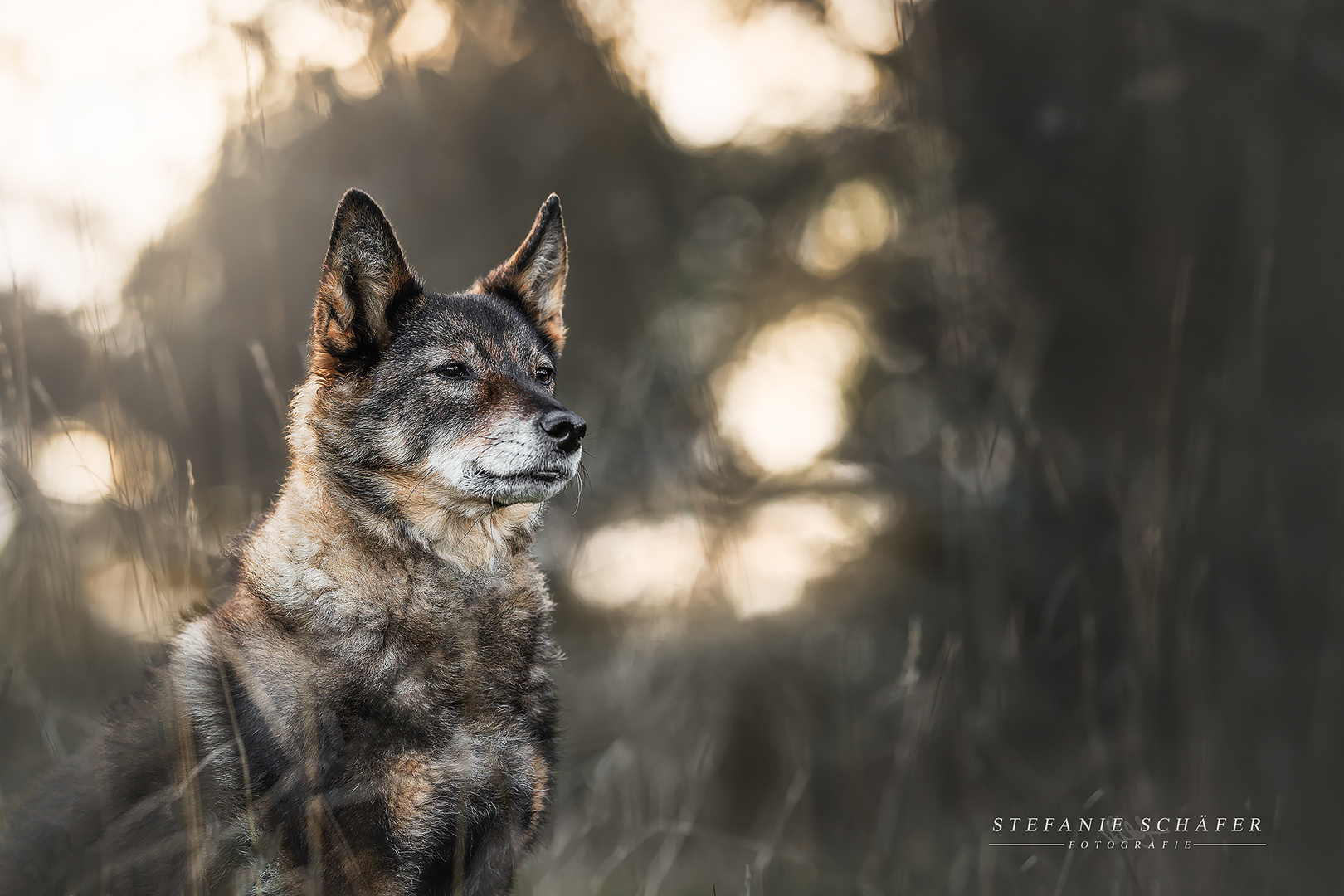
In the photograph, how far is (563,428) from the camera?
2795 mm

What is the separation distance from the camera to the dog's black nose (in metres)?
2.79

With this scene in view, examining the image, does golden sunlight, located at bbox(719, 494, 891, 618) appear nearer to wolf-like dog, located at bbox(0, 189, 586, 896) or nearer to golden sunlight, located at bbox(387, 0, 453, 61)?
wolf-like dog, located at bbox(0, 189, 586, 896)

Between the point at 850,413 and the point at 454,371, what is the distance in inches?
144

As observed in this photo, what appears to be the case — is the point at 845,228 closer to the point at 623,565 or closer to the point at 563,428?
the point at 623,565

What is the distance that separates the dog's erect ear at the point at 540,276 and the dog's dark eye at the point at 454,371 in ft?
2.08

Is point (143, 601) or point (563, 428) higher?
point (563, 428)

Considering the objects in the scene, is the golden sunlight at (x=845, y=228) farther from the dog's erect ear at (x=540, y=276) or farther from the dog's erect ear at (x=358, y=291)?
the dog's erect ear at (x=358, y=291)

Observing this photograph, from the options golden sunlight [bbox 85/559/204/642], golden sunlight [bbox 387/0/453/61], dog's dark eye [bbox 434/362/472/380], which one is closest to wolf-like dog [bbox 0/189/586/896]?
dog's dark eye [bbox 434/362/472/380]

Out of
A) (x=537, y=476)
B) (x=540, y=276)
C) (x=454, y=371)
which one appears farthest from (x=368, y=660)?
(x=540, y=276)

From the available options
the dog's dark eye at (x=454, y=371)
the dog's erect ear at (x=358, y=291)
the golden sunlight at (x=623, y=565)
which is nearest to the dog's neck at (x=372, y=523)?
the dog's erect ear at (x=358, y=291)

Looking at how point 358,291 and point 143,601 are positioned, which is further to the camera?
point 358,291

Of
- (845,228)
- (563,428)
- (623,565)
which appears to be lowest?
(563,428)

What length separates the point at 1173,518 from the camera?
270 centimetres

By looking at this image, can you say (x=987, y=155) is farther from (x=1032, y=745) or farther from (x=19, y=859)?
(x=19, y=859)
